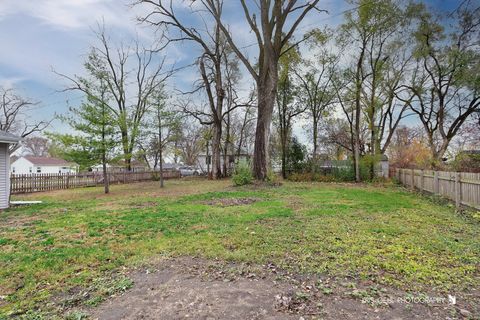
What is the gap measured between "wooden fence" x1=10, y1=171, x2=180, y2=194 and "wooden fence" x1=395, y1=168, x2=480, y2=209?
762 inches

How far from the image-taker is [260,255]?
3.66 m

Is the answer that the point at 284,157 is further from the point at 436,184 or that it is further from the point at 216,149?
the point at 436,184

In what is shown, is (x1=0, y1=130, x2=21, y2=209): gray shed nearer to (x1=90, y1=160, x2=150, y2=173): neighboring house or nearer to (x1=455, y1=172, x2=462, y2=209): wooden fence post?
(x1=90, y1=160, x2=150, y2=173): neighboring house

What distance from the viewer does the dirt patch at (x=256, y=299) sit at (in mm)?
2238

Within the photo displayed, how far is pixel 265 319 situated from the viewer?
2168mm

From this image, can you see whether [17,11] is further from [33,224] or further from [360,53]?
[360,53]

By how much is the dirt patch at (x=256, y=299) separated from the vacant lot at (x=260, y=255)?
0.07 feet

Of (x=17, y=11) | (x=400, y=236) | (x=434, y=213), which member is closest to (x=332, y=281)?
(x=400, y=236)

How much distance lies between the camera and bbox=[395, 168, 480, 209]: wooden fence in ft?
22.3

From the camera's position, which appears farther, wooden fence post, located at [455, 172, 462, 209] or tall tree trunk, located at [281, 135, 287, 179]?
tall tree trunk, located at [281, 135, 287, 179]

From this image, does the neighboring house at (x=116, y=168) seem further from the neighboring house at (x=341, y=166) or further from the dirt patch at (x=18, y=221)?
the neighboring house at (x=341, y=166)

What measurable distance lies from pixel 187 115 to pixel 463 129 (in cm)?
1921

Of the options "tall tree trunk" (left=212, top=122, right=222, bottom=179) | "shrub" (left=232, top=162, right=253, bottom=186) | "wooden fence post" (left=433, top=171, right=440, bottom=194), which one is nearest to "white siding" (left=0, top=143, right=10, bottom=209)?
"shrub" (left=232, top=162, right=253, bottom=186)

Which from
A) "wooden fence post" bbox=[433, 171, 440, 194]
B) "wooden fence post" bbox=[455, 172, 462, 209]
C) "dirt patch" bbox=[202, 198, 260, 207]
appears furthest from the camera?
"wooden fence post" bbox=[433, 171, 440, 194]
